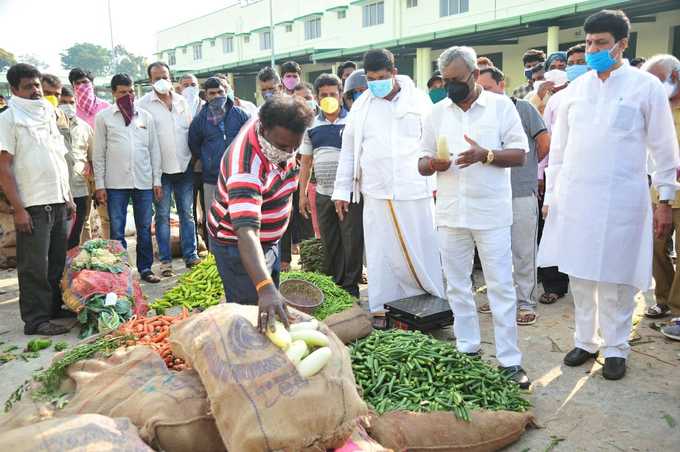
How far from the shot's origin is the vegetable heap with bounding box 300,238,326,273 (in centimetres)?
651

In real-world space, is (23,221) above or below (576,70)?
below

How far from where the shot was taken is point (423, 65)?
23.1m

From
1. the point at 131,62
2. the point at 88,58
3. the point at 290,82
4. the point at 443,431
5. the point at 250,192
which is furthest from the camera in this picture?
the point at 131,62

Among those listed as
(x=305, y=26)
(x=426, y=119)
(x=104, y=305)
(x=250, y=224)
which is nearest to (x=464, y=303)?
(x=426, y=119)

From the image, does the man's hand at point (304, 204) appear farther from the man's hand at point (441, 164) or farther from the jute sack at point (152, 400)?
the jute sack at point (152, 400)

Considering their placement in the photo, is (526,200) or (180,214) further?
(180,214)

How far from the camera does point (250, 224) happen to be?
287cm

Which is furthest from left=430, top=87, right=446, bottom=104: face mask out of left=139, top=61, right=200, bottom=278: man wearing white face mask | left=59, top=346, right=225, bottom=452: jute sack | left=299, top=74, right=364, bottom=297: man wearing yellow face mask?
left=59, top=346, right=225, bottom=452: jute sack

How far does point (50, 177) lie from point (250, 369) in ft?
11.8

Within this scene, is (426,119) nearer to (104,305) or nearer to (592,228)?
(592,228)

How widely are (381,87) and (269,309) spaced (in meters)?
2.81

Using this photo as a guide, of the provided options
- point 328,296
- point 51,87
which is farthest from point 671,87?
point 51,87

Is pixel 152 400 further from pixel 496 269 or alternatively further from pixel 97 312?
pixel 97 312

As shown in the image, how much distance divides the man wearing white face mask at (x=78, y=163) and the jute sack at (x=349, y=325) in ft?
12.5
